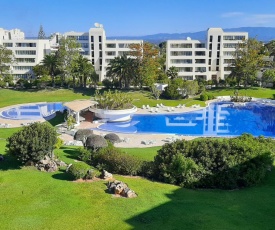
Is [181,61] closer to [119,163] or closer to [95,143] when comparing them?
[95,143]

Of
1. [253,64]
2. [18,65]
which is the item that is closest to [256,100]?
[253,64]

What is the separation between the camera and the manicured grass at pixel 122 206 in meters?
13.4

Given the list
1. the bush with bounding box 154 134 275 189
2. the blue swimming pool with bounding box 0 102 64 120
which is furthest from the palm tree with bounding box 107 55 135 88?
the bush with bounding box 154 134 275 189

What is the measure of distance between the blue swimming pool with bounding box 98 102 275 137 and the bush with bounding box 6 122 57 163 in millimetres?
15385

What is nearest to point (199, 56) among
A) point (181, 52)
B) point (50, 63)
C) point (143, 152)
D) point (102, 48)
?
point (181, 52)

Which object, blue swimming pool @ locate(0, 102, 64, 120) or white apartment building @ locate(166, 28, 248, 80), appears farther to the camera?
white apartment building @ locate(166, 28, 248, 80)

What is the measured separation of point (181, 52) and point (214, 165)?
55.8 metres

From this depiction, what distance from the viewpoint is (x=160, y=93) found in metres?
54.0

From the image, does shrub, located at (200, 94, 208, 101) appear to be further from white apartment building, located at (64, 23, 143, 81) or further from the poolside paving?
white apartment building, located at (64, 23, 143, 81)

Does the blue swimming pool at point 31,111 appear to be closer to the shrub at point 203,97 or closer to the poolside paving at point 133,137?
the poolside paving at point 133,137

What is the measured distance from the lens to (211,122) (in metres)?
41.3

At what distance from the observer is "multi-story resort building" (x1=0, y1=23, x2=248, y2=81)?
235 feet

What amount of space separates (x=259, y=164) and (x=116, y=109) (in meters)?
23.4

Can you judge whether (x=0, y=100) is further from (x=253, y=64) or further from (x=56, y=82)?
(x=253, y=64)
